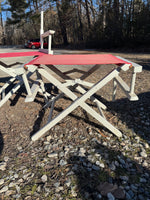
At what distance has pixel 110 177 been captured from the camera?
1482 millimetres

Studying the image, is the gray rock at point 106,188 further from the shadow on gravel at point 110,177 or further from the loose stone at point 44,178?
the loose stone at point 44,178

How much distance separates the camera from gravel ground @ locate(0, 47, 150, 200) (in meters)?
1.36

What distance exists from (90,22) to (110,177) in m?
16.5

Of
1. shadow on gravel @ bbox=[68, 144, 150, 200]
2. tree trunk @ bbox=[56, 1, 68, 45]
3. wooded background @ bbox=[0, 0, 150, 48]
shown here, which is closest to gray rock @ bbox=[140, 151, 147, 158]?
shadow on gravel @ bbox=[68, 144, 150, 200]

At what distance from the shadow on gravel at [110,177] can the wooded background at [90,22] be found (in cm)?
1173

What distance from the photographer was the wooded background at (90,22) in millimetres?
12070

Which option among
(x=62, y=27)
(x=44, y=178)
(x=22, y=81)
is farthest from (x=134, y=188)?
(x=62, y=27)

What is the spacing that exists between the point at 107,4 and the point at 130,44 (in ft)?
14.4

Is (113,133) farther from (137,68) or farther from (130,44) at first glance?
(130,44)

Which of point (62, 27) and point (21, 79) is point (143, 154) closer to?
point (21, 79)

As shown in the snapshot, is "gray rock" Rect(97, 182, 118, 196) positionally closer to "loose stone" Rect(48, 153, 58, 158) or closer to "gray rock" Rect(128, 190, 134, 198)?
"gray rock" Rect(128, 190, 134, 198)

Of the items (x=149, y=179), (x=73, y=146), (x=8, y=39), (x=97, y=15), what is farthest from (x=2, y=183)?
(x=8, y=39)

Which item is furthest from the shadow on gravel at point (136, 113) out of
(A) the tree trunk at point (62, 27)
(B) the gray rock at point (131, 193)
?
(A) the tree trunk at point (62, 27)

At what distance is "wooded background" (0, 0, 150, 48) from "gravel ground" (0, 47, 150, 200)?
1114 centimetres
